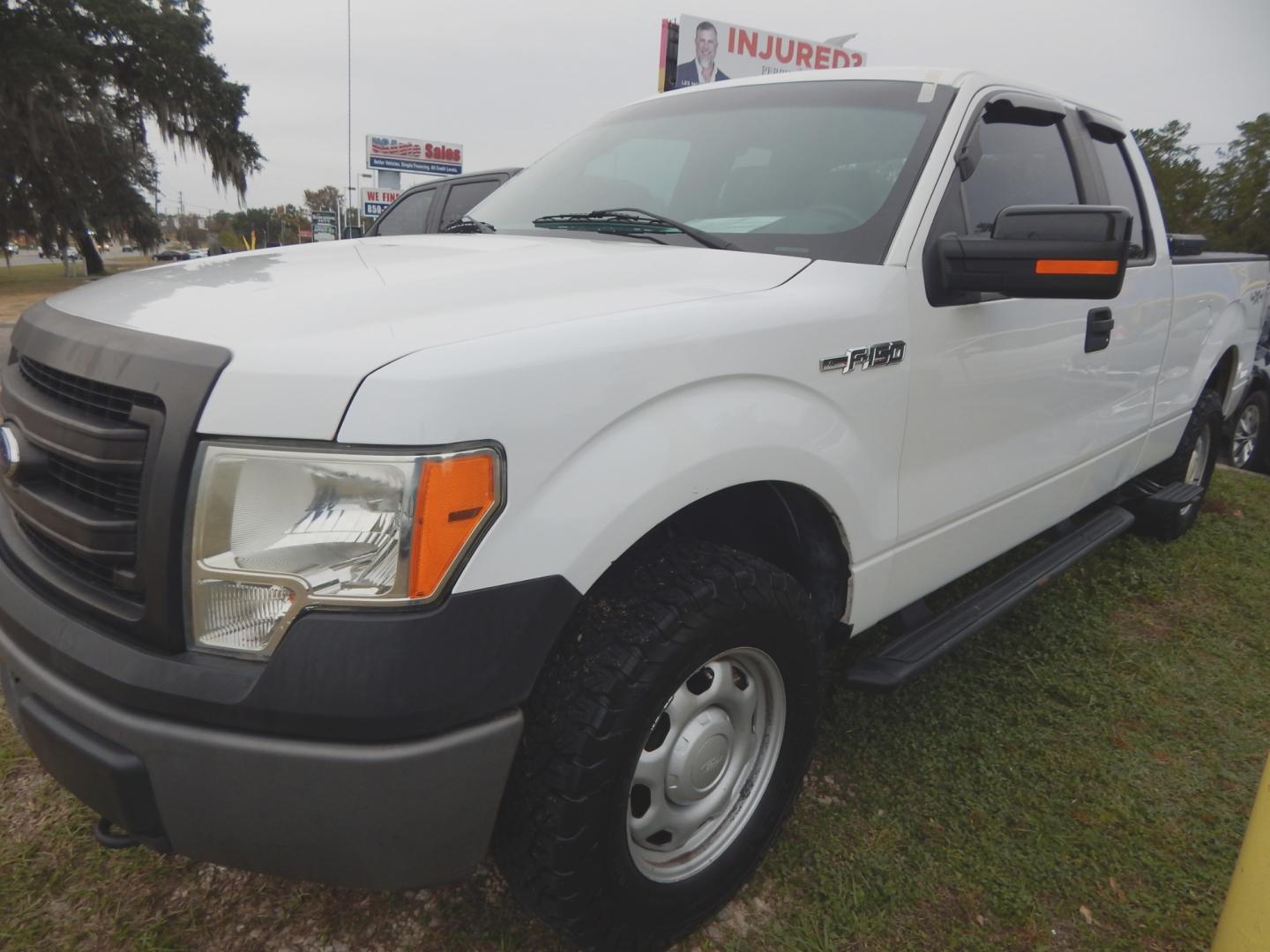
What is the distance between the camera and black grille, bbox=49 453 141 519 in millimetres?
1336

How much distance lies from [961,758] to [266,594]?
2.08 metres

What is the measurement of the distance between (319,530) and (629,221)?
1.38 metres

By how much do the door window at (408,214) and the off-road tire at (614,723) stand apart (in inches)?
290

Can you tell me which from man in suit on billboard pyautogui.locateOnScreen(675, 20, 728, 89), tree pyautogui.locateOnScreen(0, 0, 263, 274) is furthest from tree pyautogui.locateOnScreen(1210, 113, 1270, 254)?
tree pyautogui.locateOnScreen(0, 0, 263, 274)

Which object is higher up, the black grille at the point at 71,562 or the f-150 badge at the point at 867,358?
the f-150 badge at the point at 867,358

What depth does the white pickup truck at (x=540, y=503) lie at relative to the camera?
125 centimetres

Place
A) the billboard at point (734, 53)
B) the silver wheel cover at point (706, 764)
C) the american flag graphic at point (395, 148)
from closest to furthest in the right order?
the silver wheel cover at point (706, 764) < the billboard at point (734, 53) < the american flag graphic at point (395, 148)

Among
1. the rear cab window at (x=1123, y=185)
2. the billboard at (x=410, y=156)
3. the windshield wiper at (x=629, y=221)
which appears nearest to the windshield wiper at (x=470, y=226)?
the windshield wiper at (x=629, y=221)

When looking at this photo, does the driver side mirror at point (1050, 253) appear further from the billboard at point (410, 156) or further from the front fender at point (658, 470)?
the billboard at point (410, 156)

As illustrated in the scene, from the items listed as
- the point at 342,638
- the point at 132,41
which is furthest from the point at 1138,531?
the point at 132,41

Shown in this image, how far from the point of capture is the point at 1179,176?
2767cm

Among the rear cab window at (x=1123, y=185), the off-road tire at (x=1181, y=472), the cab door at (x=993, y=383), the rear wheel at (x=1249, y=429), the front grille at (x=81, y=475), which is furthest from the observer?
the rear wheel at (x=1249, y=429)

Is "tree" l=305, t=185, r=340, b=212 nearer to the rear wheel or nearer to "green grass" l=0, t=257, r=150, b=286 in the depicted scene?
"green grass" l=0, t=257, r=150, b=286

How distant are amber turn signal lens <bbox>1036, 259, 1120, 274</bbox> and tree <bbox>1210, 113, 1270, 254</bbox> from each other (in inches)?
1320
